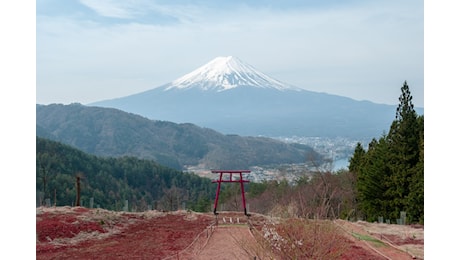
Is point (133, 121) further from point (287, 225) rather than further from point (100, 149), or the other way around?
point (287, 225)

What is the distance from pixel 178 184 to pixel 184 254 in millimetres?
23735

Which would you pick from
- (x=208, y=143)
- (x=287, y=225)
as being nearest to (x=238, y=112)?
(x=208, y=143)

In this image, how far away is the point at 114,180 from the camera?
27.2 meters

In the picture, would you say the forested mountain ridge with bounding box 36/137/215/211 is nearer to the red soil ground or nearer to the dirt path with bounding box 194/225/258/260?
the red soil ground

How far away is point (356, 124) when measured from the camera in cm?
9394

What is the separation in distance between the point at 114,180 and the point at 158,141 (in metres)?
28.1

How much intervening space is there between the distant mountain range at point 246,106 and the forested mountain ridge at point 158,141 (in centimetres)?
3258

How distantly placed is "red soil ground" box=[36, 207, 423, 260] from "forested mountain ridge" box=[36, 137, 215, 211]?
13.7m

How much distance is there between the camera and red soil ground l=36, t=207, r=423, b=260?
19.2 feet

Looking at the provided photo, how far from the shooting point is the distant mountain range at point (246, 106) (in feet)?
318

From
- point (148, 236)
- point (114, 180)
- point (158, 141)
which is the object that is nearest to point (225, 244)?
point (148, 236)

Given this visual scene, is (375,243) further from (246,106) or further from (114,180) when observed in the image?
(246,106)

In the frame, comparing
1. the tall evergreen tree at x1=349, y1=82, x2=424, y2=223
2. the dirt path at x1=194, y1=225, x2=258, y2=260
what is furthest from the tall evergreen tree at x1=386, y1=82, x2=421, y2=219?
the dirt path at x1=194, y1=225, x2=258, y2=260

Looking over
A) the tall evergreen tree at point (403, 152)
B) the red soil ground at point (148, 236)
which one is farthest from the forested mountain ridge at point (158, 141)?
the red soil ground at point (148, 236)
